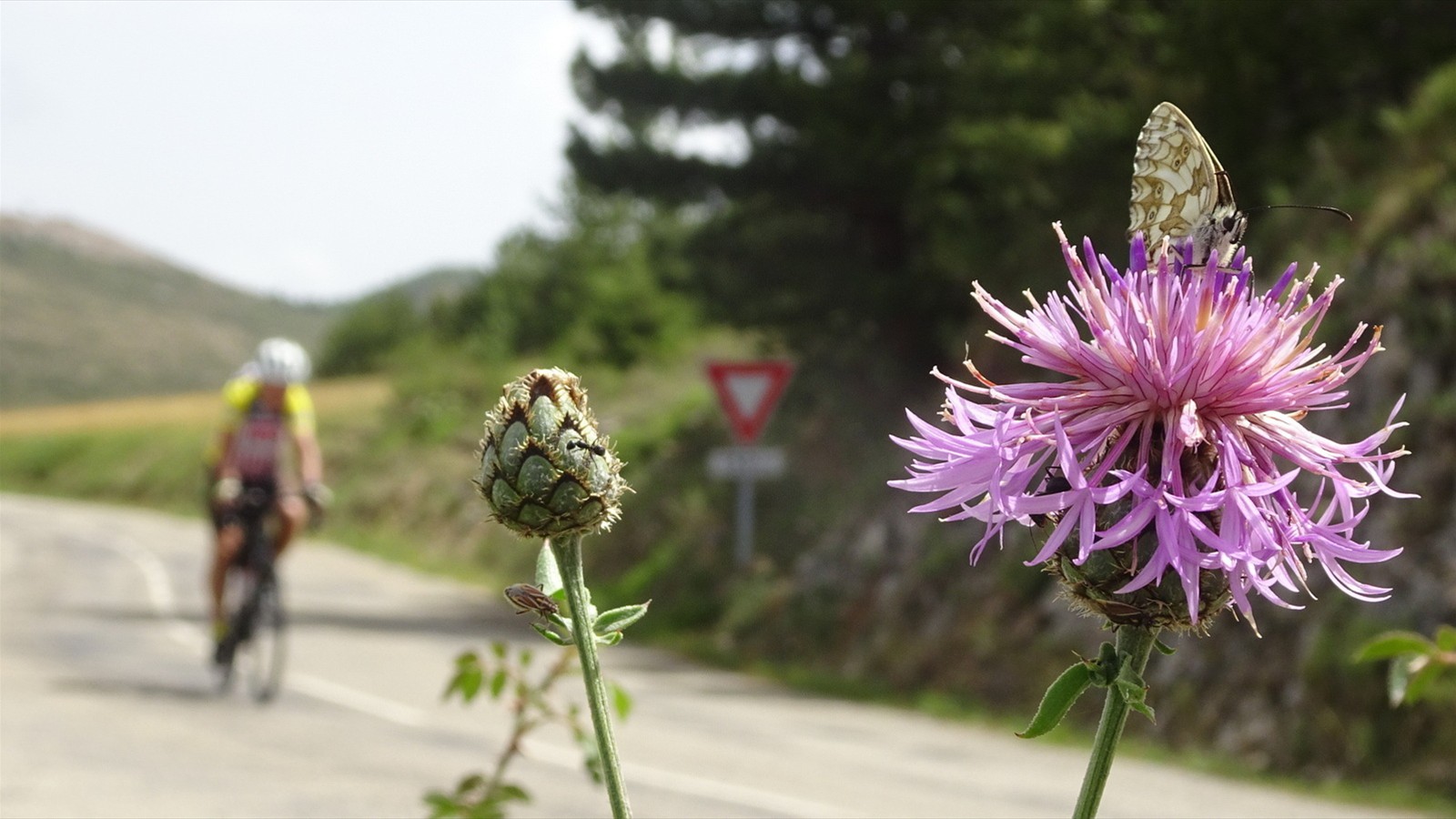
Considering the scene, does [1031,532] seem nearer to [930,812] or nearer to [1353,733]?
[930,812]

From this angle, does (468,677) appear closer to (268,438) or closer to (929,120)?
(268,438)

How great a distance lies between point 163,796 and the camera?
21.1ft

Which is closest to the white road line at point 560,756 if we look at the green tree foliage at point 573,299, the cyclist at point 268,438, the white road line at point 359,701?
the white road line at point 359,701

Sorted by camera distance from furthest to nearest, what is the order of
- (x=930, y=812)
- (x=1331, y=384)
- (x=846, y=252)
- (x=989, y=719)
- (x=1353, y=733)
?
1. (x=846, y=252)
2. (x=989, y=719)
3. (x=1353, y=733)
4. (x=930, y=812)
5. (x=1331, y=384)

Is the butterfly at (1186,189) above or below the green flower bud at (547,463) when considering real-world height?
above

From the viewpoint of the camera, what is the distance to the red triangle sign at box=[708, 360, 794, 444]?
53.0 feet

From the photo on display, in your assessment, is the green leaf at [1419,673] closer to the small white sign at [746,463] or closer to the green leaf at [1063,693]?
the green leaf at [1063,693]

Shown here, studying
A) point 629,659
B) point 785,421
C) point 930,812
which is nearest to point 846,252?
point 785,421

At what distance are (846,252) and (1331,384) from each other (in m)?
17.1

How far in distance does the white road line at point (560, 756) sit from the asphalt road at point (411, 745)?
24mm

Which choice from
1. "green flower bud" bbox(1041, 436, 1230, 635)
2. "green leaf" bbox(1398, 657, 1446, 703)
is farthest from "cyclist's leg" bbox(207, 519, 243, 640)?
"green flower bud" bbox(1041, 436, 1230, 635)

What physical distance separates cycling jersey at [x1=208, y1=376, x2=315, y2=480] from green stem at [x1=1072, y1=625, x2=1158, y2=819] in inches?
401

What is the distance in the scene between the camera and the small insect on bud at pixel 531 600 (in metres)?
1.44

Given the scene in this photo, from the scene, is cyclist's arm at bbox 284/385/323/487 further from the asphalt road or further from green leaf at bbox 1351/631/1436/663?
green leaf at bbox 1351/631/1436/663
